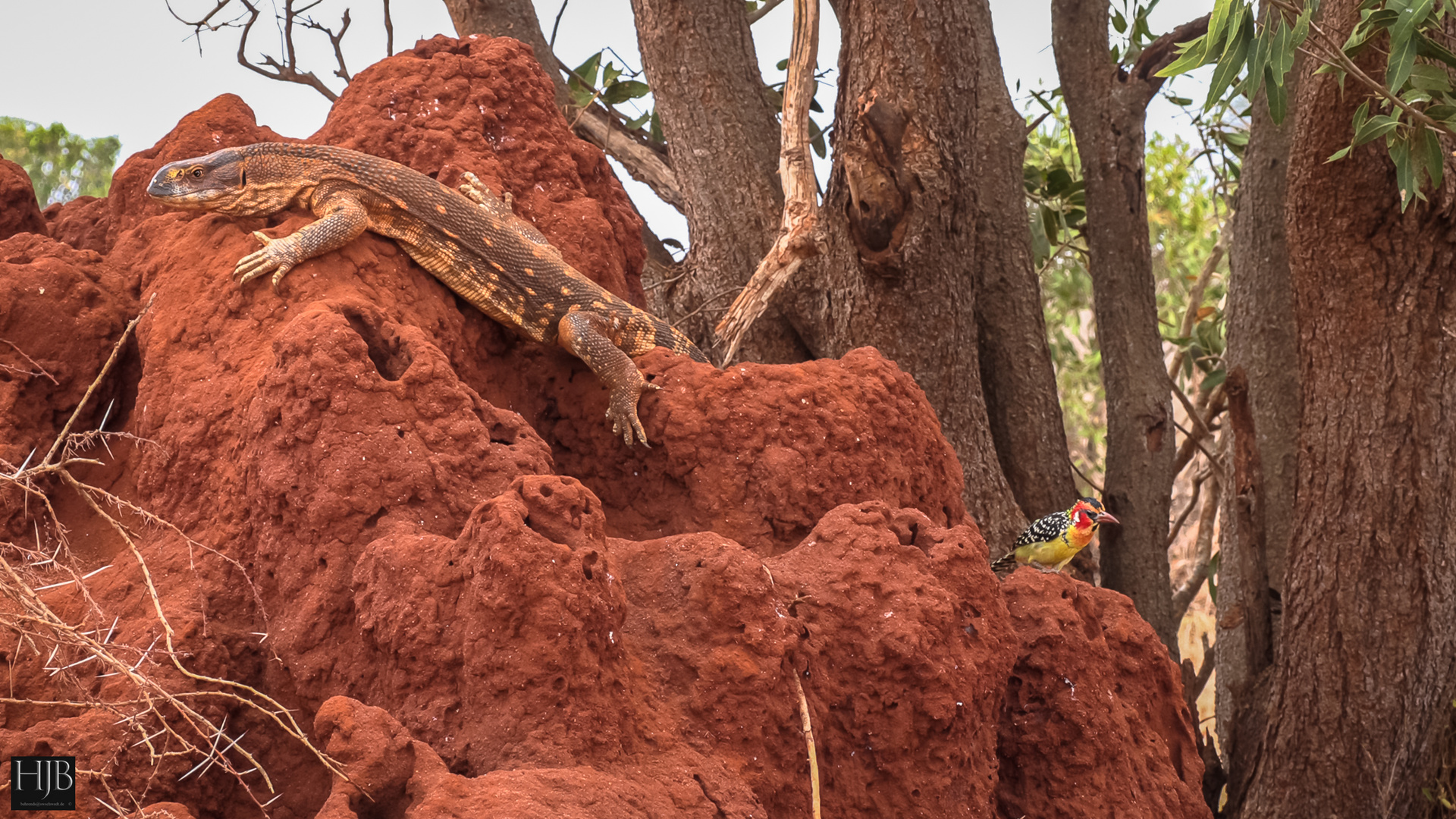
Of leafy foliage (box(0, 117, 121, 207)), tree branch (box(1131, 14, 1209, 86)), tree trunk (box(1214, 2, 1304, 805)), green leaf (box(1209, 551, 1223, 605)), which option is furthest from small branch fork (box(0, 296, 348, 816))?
leafy foliage (box(0, 117, 121, 207))

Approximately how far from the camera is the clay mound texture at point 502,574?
2889mm

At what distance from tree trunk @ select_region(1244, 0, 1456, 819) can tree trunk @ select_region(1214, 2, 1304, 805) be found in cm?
74

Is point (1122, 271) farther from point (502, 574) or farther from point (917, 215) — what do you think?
point (502, 574)

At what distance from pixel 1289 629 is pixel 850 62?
332cm

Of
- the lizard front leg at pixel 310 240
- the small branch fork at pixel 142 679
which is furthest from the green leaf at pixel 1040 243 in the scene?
the small branch fork at pixel 142 679

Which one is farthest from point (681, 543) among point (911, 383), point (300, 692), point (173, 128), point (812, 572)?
point (173, 128)

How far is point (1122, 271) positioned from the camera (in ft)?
23.6

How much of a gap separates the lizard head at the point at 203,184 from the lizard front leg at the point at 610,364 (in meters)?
1.21

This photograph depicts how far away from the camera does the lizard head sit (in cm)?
418

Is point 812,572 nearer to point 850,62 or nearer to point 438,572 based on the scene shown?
point 438,572

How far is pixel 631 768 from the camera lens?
2.92 meters

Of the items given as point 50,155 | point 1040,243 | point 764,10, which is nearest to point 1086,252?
point 1040,243

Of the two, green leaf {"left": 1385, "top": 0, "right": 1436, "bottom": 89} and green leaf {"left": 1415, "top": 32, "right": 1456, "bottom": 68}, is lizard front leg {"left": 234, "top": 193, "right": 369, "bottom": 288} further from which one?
green leaf {"left": 1415, "top": 32, "right": 1456, "bottom": 68}

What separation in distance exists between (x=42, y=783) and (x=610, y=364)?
2.19m
